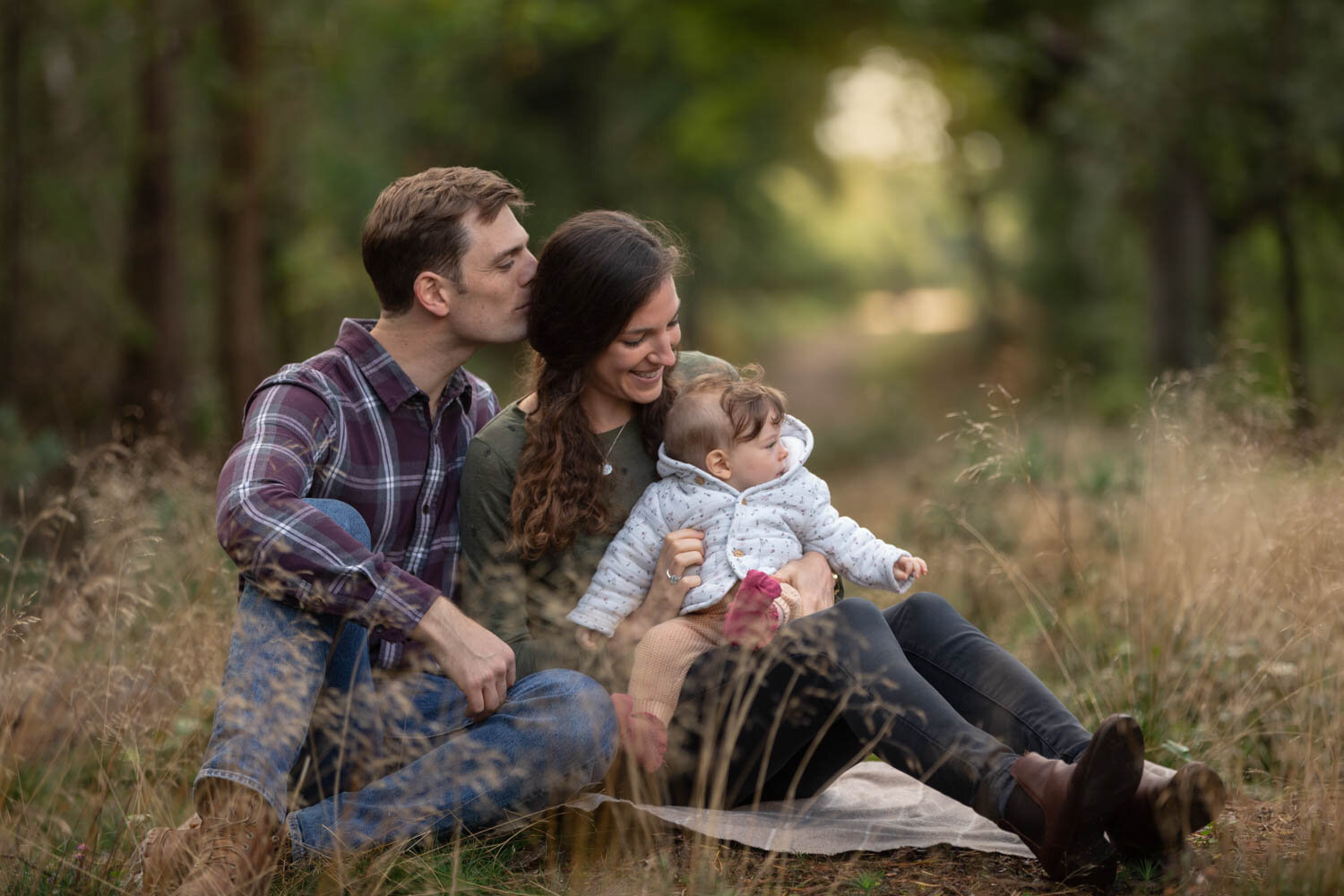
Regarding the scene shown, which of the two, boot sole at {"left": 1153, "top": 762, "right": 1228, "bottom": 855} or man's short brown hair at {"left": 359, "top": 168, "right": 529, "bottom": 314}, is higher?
man's short brown hair at {"left": 359, "top": 168, "right": 529, "bottom": 314}

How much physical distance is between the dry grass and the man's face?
3.30ft

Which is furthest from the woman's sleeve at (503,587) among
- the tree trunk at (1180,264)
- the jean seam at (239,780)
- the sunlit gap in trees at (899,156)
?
the sunlit gap in trees at (899,156)

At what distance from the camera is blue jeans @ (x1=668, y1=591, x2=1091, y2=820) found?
2551 mm

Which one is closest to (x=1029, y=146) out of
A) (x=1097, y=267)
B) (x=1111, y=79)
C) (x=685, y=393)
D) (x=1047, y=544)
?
(x=1097, y=267)

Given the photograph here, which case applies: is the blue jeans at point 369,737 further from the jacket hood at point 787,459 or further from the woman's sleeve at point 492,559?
the jacket hood at point 787,459

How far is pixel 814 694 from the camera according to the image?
105 inches

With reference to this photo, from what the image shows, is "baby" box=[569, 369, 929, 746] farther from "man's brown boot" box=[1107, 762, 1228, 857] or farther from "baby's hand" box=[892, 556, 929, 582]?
"man's brown boot" box=[1107, 762, 1228, 857]

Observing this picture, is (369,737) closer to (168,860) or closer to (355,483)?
(168,860)

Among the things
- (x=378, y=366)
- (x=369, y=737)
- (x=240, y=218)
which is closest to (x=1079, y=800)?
(x=369, y=737)

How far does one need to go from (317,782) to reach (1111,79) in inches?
408

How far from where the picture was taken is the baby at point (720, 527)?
114 inches

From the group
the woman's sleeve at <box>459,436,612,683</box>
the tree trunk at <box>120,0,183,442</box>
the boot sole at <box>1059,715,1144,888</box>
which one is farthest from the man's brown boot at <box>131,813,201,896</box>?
the tree trunk at <box>120,0,183,442</box>

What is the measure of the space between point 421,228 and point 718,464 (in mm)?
949

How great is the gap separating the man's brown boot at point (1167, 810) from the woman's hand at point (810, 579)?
0.82 m
